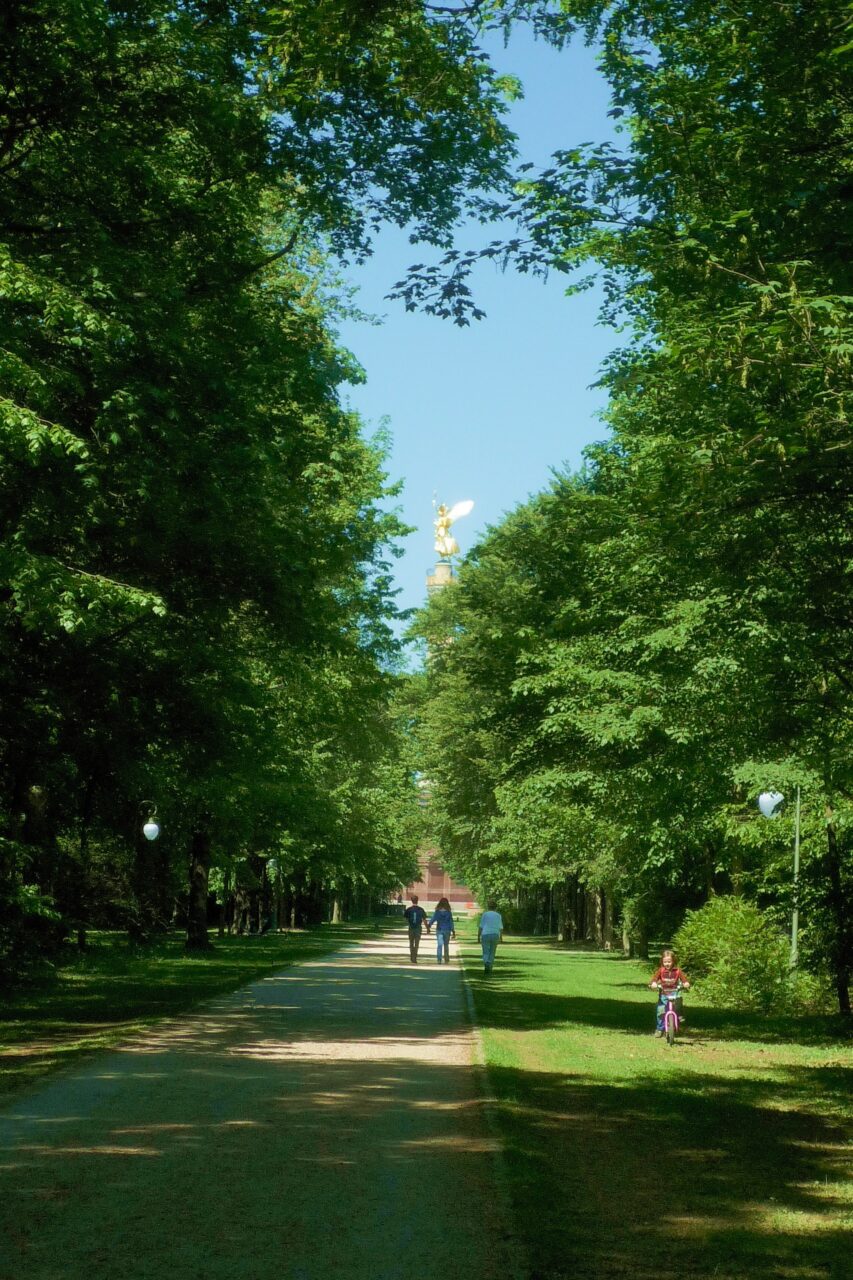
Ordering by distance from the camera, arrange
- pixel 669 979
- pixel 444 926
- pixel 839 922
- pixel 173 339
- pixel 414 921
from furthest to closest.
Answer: pixel 444 926, pixel 414 921, pixel 839 922, pixel 669 979, pixel 173 339

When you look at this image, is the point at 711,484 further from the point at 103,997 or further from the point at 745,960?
the point at 745,960

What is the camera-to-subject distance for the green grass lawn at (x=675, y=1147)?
6770mm

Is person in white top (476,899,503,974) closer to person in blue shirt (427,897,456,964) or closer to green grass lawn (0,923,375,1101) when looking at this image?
green grass lawn (0,923,375,1101)

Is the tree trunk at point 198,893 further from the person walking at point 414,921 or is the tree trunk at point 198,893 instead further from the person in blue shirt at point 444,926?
the person in blue shirt at point 444,926

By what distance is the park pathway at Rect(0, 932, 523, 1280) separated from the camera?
6293 mm

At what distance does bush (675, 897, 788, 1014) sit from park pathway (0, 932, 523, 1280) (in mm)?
10977

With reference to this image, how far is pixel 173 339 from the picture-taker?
42.6ft

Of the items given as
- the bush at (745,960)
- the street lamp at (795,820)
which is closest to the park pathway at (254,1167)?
the street lamp at (795,820)

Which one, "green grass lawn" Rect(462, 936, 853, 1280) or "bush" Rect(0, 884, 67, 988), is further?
"bush" Rect(0, 884, 67, 988)

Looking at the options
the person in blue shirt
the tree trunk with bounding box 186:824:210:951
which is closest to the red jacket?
the person in blue shirt

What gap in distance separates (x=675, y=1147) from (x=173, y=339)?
8.04 meters

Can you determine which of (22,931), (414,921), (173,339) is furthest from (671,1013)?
(414,921)

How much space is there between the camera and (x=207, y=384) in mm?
14031

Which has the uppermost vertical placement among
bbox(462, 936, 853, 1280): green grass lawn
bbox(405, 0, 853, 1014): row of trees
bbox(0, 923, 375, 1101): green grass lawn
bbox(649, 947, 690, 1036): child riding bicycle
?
bbox(405, 0, 853, 1014): row of trees
